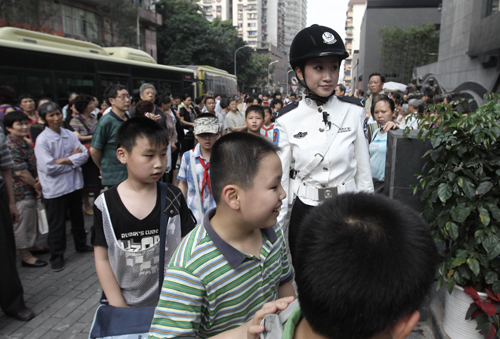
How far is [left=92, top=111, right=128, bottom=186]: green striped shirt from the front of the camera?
4227 mm

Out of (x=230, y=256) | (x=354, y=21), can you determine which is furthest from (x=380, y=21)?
Result: (x=354, y=21)

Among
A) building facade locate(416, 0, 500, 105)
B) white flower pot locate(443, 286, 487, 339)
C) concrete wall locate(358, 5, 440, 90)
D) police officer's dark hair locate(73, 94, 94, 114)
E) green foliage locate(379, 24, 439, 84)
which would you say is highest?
concrete wall locate(358, 5, 440, 90)

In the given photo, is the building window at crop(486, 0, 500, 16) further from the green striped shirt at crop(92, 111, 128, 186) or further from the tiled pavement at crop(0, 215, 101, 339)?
the tiled pavement at crop(0, 215, 101, 339)

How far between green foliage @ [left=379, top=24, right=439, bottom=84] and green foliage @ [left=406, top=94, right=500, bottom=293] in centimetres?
3279

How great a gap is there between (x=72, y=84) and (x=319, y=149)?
9327mm

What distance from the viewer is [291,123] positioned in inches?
104

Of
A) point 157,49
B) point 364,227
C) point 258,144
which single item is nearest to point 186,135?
point 258,144

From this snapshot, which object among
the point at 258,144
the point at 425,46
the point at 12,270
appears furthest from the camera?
the point at 425,46

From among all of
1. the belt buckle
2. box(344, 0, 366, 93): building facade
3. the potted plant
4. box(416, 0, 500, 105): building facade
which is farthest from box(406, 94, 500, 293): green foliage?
box(344, 0, 366, 93): building facade

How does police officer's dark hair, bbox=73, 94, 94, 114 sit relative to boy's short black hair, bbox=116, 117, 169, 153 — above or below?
above

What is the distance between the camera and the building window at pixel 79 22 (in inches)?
1063

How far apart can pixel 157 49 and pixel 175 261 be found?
145ft

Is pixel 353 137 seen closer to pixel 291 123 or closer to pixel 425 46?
pixel 291 123

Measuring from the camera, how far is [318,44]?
7.91 ft
